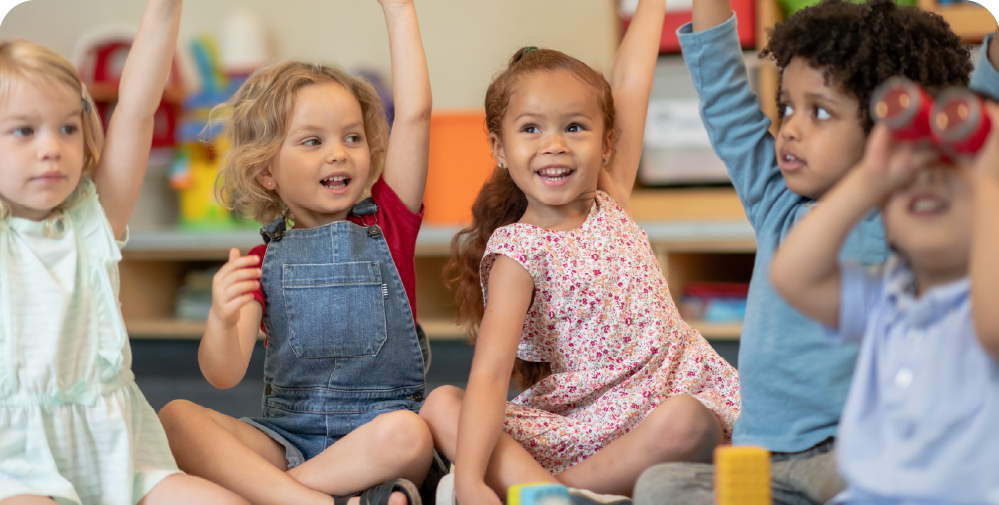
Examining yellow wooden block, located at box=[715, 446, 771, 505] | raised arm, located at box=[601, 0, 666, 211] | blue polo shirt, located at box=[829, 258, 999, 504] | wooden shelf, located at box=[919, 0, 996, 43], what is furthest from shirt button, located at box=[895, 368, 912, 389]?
wooden shelf, located at box=[919, 0, 996, 43]

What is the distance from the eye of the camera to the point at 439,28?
9.14 ft

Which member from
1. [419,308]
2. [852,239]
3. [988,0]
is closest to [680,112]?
[419,308]

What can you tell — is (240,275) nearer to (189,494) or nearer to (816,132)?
(189,494)

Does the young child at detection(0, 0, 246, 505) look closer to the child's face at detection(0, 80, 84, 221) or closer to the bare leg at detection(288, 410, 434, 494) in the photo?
the child's face at detection(0, 80, 84, 221)

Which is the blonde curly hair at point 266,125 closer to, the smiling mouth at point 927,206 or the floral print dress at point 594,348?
the floral print dress at point 594,348

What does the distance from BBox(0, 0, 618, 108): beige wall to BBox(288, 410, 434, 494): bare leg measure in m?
1.78

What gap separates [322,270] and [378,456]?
0.26 m

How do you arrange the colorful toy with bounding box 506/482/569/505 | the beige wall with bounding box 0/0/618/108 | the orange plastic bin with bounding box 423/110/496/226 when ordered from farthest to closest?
1. the beige wall with bounding box 0/0/618/108
2. the orange plastic bin with bounding box 423/110/496/226
3. the colorful toy with bounding box 506/482/569/505

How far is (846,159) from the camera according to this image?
32.0 inches

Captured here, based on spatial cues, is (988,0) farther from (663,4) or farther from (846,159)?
(846,159)

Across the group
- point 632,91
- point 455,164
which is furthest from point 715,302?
point 632,91

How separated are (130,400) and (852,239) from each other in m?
0.77

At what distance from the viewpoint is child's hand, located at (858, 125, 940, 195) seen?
24.8 inches

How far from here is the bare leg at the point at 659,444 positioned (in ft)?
3.14
